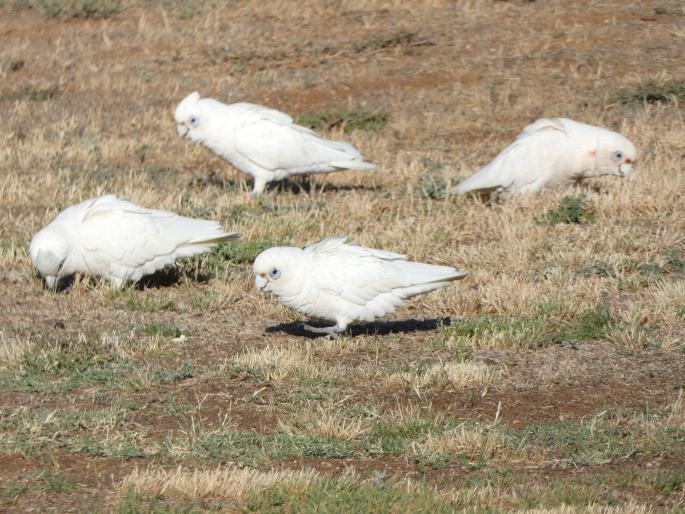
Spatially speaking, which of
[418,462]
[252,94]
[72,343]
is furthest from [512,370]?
[252,94]

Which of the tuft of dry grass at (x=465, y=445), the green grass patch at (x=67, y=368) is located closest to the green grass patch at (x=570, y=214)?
the green grass patch at (x=67, y=368)

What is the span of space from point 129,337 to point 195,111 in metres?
4.34

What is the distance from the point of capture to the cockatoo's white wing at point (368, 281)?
730 cm

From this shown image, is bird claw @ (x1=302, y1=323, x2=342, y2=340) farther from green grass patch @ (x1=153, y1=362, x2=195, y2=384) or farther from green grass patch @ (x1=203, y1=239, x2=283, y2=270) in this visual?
green grass patch @ (x1=203, y1=239, x2=283, y2=270)

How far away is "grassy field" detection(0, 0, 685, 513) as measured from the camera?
17.8ft

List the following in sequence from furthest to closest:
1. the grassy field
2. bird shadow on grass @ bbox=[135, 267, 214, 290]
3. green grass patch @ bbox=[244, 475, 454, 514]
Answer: bird shadow on grass @ bbox=[135, 267, 214, 290] → the grassy field → green grass patch @ bbox=[244, 475, 454, 514]

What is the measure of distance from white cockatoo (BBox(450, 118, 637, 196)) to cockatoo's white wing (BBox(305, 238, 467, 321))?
12.5ft

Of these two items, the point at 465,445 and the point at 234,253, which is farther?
the point at 234,253

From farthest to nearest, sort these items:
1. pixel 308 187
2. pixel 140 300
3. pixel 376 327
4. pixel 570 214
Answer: pixel 308 187
pixel 570 214
pixel 140 300
pixel 376 327

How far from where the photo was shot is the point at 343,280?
7.29 metres

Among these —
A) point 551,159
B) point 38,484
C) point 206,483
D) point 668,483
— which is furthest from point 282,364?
point 551,159

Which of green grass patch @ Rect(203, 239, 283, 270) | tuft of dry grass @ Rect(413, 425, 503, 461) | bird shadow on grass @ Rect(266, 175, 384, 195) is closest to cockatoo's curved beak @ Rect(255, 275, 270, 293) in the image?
tuft of dry grass @ Rect(413, 425, 503, 461)

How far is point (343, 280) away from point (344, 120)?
25.9 ft

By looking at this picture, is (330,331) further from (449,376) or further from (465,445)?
(465,445)
